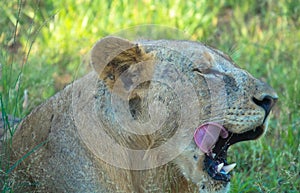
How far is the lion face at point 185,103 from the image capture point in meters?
3.30

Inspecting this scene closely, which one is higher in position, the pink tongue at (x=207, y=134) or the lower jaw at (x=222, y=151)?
the pink tongue at (x=207, y=134)

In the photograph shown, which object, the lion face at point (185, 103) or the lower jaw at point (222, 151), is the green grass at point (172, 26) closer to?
the lower jaw at point (222, 151)

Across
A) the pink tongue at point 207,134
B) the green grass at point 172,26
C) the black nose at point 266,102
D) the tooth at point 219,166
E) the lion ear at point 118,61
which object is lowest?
the green grass at point 172,26

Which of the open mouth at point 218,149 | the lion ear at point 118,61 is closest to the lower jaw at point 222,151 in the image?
the open mouth at point 218,149

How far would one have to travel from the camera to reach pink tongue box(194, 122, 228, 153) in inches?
131

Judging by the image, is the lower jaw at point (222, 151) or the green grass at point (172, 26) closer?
the lower jaw at point (222, 151)

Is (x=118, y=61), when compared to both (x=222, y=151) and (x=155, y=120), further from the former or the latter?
(x=222, y=151)

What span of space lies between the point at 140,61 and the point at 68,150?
0.55 meters

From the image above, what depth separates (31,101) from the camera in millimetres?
5031

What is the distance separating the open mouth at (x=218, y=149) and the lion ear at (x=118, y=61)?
1.30 feet

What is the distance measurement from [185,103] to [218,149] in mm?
286

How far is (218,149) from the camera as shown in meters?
3.42

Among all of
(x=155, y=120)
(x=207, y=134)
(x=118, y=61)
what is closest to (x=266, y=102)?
(x=207, y=134)

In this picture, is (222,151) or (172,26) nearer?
(222,151)
